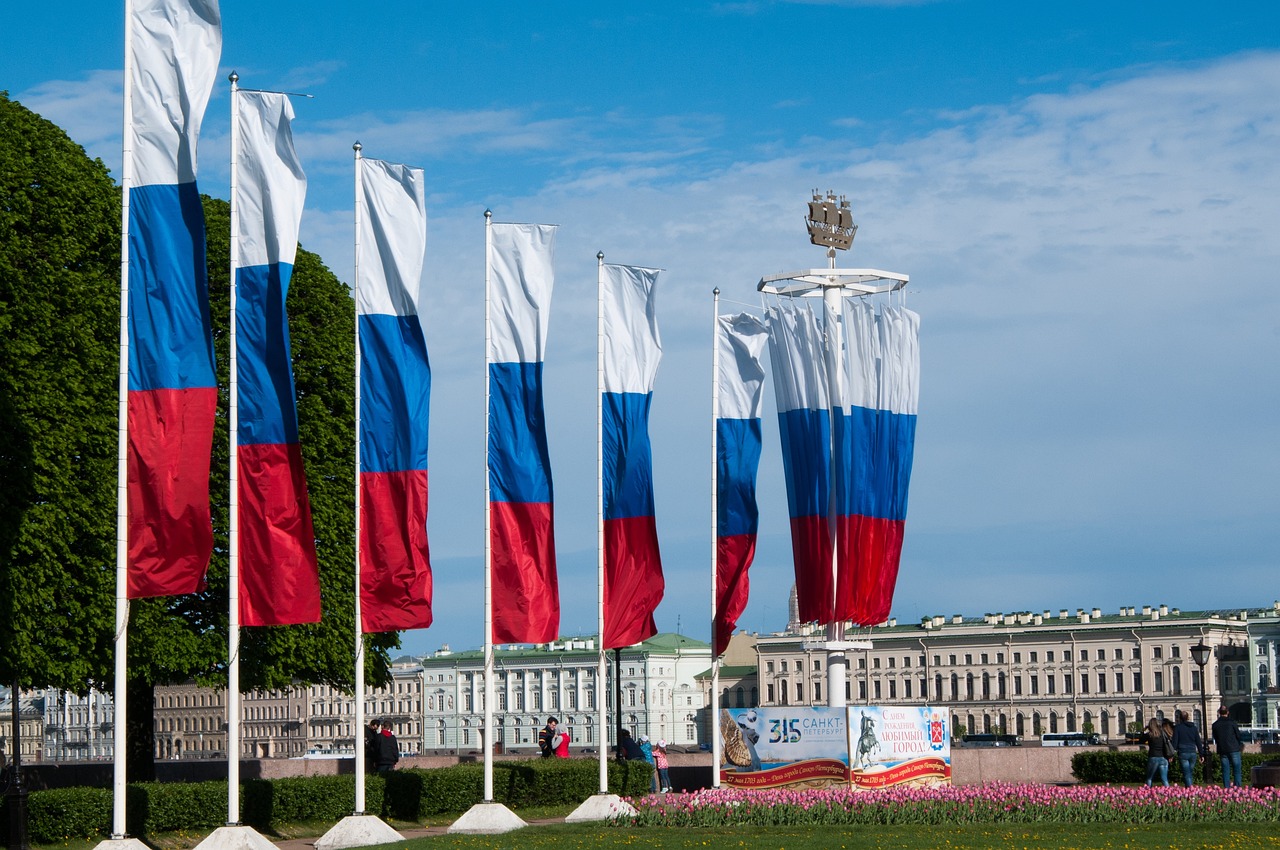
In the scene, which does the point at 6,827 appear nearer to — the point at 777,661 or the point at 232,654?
the point at 232,654

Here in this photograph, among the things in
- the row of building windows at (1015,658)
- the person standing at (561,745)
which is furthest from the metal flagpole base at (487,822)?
the row of building windows at (1015,658)

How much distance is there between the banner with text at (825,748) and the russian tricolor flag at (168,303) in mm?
12559

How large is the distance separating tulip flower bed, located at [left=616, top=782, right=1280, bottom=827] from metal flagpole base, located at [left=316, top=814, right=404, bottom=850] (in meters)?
4.44

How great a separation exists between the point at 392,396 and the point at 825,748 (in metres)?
10.6

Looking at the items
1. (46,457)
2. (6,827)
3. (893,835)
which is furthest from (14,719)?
(893,835)

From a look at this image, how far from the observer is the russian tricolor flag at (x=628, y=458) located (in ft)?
104

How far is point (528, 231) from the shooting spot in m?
29.8

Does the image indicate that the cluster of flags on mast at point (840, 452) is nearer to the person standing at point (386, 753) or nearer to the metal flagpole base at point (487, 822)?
the person standing at point (386, 753)

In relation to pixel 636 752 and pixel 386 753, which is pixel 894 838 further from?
pixel 636 752

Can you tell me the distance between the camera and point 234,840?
75.4 feet

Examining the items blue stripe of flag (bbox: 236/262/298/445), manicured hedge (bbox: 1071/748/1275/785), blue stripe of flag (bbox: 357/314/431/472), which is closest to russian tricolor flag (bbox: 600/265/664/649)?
blue stripe of flag (bbox: 357/314/431/472)

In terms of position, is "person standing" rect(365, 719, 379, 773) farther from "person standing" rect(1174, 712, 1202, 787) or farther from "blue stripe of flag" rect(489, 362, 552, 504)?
"person standing" rect(1174, 712, 1202, 787)

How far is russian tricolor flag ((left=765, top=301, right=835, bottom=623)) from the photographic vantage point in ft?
118

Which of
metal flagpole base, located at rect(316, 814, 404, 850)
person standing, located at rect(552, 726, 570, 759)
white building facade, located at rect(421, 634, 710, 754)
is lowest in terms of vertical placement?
white building facade, located at rect(421, 634, 710, 754)
